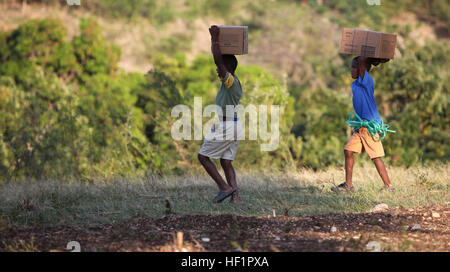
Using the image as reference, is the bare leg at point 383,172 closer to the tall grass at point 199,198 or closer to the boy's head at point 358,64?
the tall grass at point 199,198

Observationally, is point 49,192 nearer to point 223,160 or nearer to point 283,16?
point 223,160

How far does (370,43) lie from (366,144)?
126 cm

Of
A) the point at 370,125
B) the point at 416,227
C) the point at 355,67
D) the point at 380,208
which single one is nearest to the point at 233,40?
the point at 355,67

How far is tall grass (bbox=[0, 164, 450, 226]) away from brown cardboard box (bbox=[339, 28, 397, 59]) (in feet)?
5.59

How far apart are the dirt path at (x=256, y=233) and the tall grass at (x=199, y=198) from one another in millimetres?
398

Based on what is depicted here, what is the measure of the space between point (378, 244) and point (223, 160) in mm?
2473

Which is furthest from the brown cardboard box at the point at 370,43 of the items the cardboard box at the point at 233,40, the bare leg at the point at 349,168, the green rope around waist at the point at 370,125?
the cardboard box at the point at 233,40

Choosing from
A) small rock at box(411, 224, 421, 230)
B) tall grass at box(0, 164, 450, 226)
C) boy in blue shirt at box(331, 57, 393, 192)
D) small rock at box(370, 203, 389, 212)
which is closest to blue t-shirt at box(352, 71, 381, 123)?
boy in blue shirt at box(331, 57, 393, 192)

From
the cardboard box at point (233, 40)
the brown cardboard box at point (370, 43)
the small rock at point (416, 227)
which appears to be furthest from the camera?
the brown cardboard box at point (370, 43)

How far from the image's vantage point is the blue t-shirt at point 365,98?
691 cm

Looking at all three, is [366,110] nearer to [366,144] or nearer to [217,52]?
[366,144]

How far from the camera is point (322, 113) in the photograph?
1912 centimetres

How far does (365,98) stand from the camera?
6.96 meters
